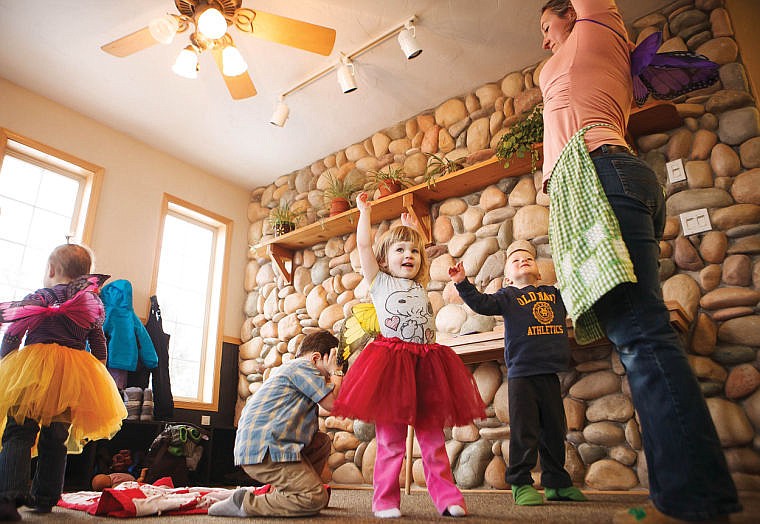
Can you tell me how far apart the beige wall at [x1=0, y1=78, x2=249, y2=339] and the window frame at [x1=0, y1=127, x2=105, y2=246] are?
5cm

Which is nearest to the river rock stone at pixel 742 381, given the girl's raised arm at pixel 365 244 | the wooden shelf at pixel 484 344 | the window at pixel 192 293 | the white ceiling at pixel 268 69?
the wooden shelf at pixel 484 344

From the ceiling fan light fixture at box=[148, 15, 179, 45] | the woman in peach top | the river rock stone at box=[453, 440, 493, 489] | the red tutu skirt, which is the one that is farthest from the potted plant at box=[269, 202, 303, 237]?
the woman in peach top

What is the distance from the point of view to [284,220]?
4625 millimetres

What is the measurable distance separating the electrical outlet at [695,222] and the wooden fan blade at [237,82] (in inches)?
102

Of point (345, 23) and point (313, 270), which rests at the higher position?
point (345, 23)

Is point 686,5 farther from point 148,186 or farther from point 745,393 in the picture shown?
point 148,186

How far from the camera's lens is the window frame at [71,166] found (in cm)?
377

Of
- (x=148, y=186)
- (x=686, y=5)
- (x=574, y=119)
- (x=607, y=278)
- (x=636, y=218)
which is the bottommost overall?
(x=607, y=278)

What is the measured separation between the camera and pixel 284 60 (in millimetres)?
3672

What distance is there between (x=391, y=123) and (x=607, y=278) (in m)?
3.54

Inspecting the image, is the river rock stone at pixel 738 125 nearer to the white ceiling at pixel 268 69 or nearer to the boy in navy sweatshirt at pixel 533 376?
the white ceiling at pixel 268 69

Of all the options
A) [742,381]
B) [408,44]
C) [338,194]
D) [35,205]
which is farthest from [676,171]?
[35,205]

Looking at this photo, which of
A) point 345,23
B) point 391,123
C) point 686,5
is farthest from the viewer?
point 391,123

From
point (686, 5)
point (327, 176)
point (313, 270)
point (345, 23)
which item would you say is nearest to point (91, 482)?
point (313, 270)
